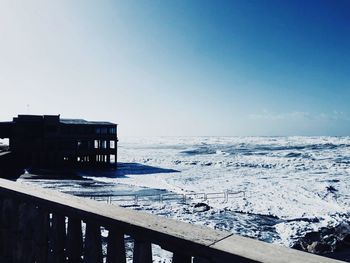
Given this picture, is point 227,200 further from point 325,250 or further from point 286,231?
point 325,250

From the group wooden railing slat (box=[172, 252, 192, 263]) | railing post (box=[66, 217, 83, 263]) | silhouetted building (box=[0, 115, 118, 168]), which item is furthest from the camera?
silhouetted building (box=[0, 115, 118, 168])

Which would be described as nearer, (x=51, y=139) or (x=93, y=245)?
(x=93, y=245)

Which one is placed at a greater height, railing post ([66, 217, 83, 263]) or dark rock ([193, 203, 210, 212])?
railing post ([66, 217, 83, 263])

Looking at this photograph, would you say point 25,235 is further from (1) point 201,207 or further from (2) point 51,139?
(2) point 51,139

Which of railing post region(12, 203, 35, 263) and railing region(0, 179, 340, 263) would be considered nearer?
railing region(0, 179, 340, 263)

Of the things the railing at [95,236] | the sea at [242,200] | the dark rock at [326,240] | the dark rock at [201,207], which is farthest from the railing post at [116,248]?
the dark rock at [201,207]

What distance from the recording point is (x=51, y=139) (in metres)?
43.0

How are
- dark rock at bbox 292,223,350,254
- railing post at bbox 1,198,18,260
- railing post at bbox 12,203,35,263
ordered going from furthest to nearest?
dark rock at bbox 292,223,350,254 → railing post at bbox 1,198,18,260 → railing post at bbox 12,203,35,263

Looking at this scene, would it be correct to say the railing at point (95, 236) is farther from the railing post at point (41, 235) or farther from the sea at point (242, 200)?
the sea at point (242, 200)

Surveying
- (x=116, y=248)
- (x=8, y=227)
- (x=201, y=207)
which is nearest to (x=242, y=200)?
(x=201, y=207)

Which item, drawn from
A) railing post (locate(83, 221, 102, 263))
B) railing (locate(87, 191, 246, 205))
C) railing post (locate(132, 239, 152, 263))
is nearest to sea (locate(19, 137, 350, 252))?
railing (locate(87, 191, 246, 205))

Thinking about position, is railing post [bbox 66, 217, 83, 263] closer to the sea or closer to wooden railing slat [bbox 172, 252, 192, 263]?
wooden railing slat [bbox 172, 252, 192, 263]

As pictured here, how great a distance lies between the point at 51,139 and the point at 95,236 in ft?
144

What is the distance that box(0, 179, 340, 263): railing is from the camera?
5.11 ft
